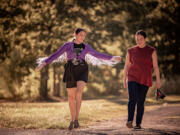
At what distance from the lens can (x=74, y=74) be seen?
275 inches

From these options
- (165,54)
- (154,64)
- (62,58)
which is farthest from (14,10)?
(154,64)

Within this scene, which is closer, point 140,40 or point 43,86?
point 140,40

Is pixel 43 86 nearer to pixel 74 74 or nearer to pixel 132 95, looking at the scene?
pixel 74 74

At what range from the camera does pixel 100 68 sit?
19016 millimetres

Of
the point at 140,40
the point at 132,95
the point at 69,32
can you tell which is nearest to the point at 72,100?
the point at 132,95

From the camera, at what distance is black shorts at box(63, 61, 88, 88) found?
6969mm

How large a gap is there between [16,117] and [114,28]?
1119cm

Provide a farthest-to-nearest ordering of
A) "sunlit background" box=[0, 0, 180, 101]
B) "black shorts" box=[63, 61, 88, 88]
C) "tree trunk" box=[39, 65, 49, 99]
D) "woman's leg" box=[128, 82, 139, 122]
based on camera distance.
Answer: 1. "tree trunk" box=[39, 65, 49, 99]
2. "sunlit background" box=[0, 0, 180, 101]
3. "black shorts" box=[63, 61, 88, 88]
4. "woman's leg" box=[128, 82, 139, 122]

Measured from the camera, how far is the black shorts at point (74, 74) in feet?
22.9

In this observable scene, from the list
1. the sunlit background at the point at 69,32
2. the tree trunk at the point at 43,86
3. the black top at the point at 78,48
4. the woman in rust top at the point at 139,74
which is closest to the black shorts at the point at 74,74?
the black top at the point at 78,48

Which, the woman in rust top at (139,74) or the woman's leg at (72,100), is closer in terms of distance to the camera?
the woman in rust top at (139,74)

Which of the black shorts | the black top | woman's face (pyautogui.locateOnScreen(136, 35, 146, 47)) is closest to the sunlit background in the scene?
the black top

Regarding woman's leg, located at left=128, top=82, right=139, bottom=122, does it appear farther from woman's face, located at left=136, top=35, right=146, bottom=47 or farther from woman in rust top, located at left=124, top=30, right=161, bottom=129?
woman's face, located at left=136, top=35, right=146, bottom=47

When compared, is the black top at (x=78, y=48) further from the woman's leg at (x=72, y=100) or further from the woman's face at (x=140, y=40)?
the woman's face at (x=140, y=40)
